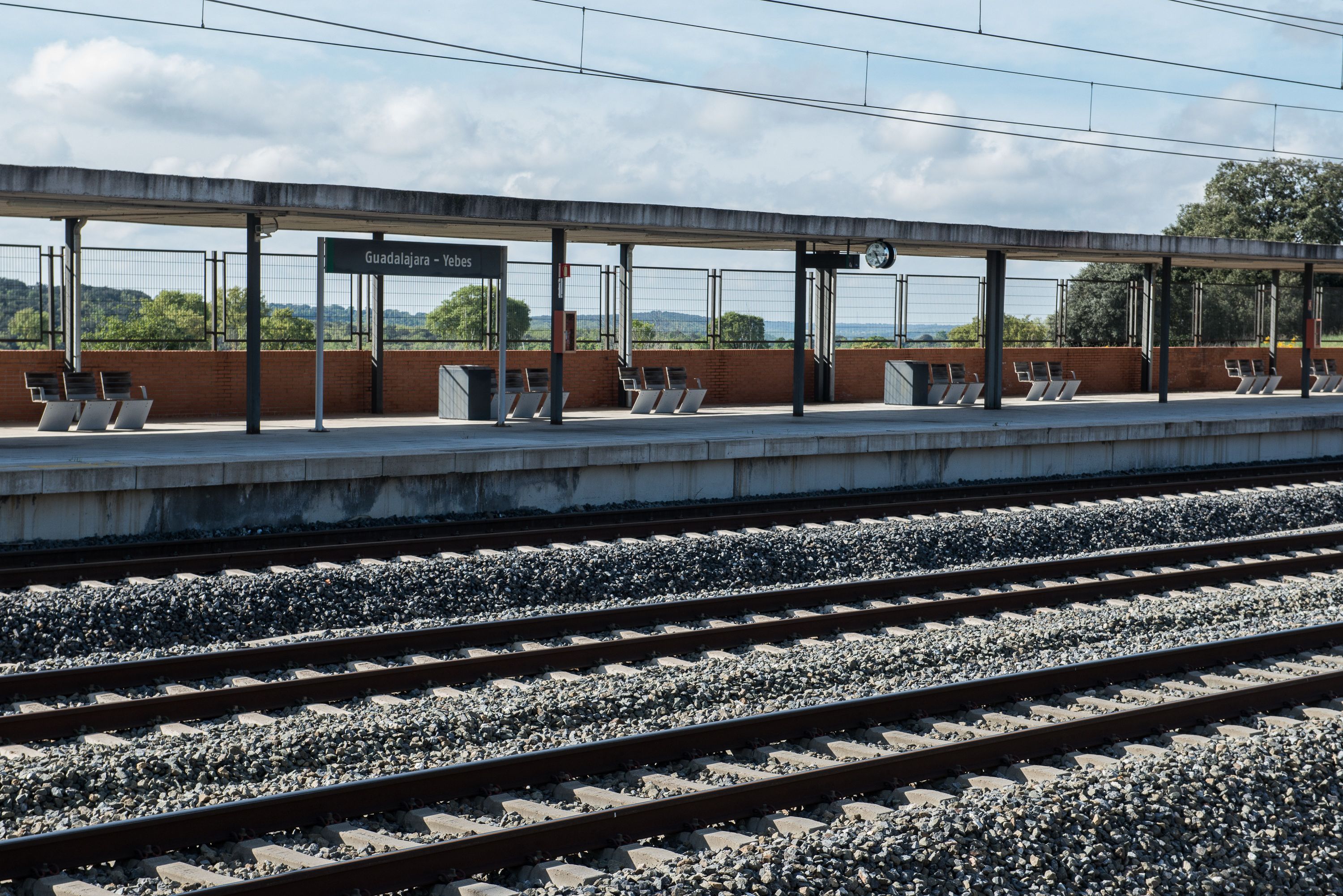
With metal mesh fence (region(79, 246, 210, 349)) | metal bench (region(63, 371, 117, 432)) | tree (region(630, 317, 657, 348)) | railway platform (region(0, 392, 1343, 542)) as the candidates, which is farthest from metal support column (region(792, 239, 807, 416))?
metal bench (region(63, 371, 117, 432))

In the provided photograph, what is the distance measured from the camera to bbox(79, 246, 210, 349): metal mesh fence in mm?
20031

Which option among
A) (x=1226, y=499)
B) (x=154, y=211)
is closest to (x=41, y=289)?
(x=154, y=211)

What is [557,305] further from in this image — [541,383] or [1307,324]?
[1307,324]

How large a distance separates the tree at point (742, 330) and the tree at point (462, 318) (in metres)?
4.00

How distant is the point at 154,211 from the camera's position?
17.7 meters

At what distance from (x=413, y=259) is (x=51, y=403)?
4.91 m

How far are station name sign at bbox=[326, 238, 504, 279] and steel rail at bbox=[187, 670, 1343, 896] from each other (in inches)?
498

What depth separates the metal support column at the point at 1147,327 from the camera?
105 feet

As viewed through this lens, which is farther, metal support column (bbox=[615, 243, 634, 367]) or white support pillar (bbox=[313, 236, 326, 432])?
metal support column (bbox=[615, 243, 634, 367])

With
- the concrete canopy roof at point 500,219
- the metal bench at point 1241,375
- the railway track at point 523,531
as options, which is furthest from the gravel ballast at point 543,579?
the metal bench at point 1241,375

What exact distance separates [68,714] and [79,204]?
11.3 metres

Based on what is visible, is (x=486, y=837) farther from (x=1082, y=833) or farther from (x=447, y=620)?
(x=447, y=620)

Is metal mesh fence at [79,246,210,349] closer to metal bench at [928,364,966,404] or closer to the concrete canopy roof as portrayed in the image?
the concrete canopy roof

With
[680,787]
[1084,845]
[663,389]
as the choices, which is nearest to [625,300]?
[663,389]
